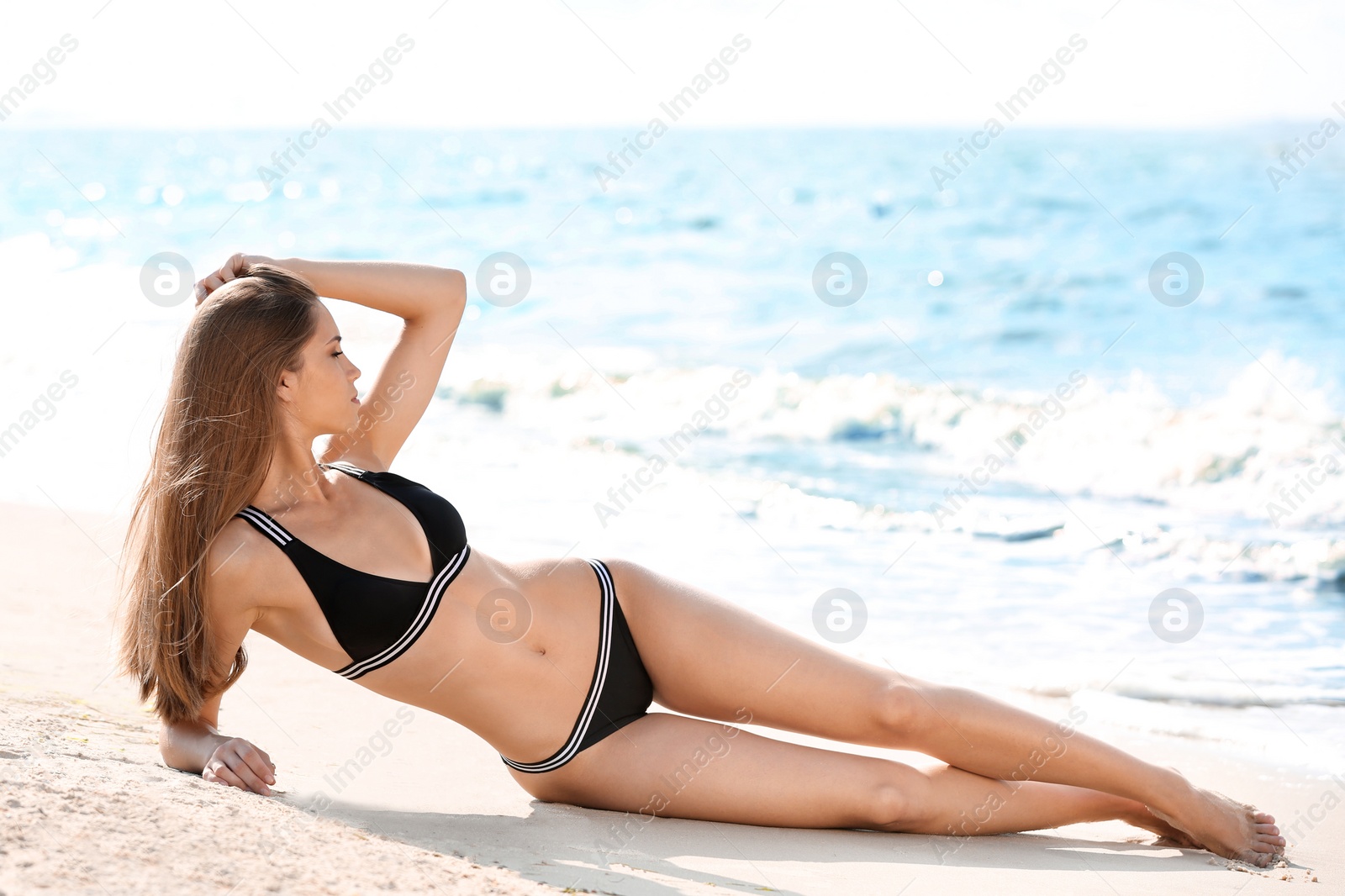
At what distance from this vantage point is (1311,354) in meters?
11.6

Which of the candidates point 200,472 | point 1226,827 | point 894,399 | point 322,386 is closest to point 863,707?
point 1226,827

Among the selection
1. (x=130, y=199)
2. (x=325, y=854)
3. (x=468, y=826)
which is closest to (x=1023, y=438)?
(x=468, y=826)

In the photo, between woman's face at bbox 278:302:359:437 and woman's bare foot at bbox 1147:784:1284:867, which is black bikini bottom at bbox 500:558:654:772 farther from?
woman's bare foot at bbox 1147:784:1284:867

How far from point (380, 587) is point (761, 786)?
3.49 ft

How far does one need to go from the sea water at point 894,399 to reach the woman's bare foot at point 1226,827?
2.83ft

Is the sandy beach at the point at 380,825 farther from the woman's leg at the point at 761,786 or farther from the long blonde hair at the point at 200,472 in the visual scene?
the long blonde hair at the point at 200,472

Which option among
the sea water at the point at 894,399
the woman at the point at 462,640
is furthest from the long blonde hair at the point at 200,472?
the sea water at the point at 894,399

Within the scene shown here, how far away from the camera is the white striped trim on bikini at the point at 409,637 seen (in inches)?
104

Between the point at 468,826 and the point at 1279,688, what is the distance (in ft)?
10.3

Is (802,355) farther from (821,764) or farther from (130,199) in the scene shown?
(130,199)

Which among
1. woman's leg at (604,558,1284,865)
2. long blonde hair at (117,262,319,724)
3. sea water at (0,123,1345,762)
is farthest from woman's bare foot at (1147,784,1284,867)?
long blonde hair at (117,262,319,724)

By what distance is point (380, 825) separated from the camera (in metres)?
2.47

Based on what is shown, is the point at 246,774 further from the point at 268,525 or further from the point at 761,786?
the point at 761,786

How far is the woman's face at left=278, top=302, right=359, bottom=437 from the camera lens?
8.64ft
